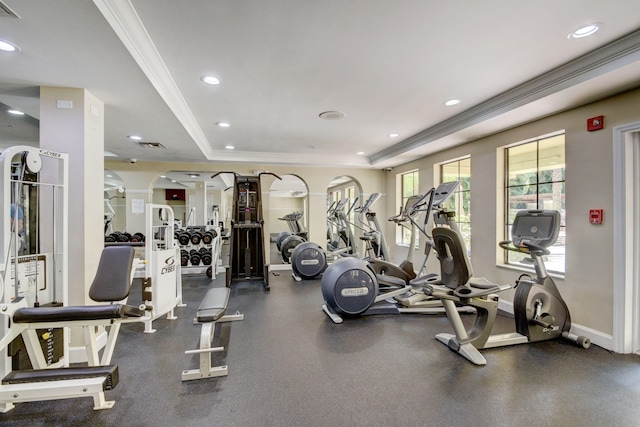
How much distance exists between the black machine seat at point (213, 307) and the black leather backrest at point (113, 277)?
0.69 metres

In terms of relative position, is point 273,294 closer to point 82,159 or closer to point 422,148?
point 82,159

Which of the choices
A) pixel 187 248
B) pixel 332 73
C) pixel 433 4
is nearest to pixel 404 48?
pixel 433 4

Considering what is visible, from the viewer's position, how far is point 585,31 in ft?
6.98

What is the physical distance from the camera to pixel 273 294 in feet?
16.2

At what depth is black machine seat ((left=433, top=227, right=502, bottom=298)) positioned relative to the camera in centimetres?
261

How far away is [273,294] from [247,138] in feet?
9.15

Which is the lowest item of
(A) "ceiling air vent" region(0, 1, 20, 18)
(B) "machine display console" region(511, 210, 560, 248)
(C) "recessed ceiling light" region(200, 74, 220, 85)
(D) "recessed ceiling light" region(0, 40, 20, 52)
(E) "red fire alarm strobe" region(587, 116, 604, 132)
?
(B) "machine display console" region(511, 210, 560, 248)

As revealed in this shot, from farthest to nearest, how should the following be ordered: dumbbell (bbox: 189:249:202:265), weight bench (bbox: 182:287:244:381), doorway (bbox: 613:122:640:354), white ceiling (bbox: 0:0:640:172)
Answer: dumbbell (bbox: 189:249:202:265) < doorway (bbox: 613:122:640:354) < weight bench (bbox: 182:287:244:381) < white ceiling (bbox: 0:0:640:172)

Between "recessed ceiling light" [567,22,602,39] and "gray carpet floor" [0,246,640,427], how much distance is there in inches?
105

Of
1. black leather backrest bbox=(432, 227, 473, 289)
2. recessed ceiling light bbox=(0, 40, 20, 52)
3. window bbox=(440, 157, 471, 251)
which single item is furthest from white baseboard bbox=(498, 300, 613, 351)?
recessed ceiling light bbox=(0, 40, 20, 52)

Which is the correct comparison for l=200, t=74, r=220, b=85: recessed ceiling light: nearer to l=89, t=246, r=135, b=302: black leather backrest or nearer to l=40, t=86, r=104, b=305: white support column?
l=40, t=86, r=104, b=305: white support column

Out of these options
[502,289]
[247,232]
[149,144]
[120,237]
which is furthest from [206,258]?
[502,289]

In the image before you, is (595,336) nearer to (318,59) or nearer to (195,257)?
(318,59)

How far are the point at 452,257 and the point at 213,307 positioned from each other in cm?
228
